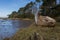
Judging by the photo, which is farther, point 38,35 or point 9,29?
point 9,29

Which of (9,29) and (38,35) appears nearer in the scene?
(38,35)

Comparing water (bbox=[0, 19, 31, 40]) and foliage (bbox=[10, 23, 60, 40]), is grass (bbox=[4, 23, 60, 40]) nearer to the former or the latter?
foliage (bbox=[10, 23, 60, 40])

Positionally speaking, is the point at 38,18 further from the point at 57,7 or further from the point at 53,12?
the point at 57,7

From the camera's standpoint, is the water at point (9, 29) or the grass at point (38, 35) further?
the water at point (9, 29)

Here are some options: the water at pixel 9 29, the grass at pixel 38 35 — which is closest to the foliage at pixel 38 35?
the grass at pixel 38 35

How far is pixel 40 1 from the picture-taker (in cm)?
3566

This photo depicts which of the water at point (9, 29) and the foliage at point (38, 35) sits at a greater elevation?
the foliage at point (38, 35)

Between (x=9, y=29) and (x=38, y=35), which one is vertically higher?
(x=38, y=35)

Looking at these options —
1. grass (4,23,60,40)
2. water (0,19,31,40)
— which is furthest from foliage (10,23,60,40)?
water (0,19,31,40)

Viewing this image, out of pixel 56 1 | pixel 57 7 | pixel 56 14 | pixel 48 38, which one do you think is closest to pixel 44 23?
pixel 48 38

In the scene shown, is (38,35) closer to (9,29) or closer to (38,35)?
(38,35)

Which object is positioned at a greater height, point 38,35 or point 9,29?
point 38,35

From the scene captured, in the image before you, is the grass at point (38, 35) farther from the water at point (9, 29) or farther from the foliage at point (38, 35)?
the water at point (9, 29)

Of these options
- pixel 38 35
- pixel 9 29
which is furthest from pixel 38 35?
pixel 9 29
